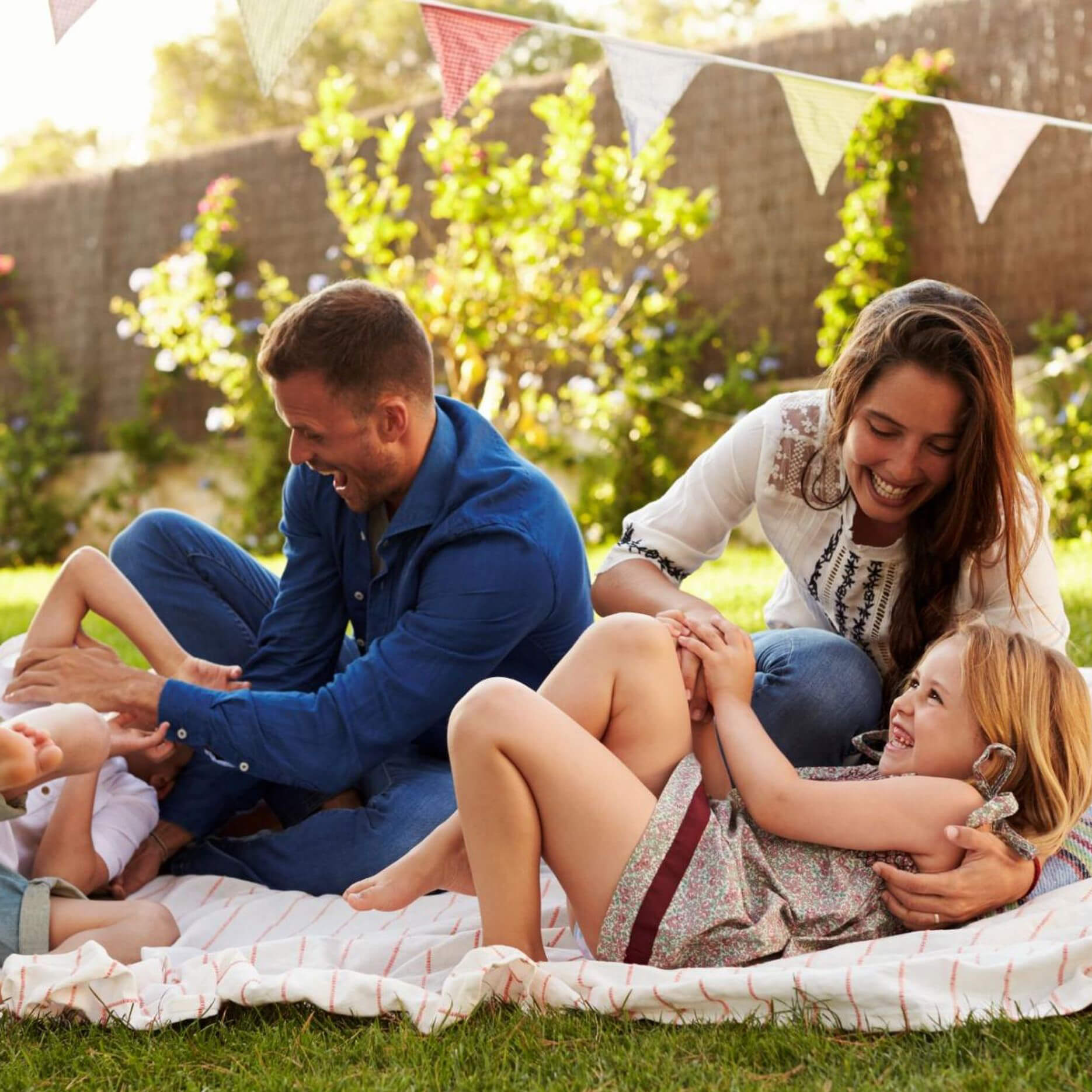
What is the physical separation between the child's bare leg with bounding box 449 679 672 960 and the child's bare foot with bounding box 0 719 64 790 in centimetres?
63

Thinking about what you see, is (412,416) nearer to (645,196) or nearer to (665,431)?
(665,431)

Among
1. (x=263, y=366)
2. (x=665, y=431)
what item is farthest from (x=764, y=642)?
(x=665, y=431)

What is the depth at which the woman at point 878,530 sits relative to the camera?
88.0 inches

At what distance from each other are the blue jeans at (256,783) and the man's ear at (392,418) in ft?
2.01

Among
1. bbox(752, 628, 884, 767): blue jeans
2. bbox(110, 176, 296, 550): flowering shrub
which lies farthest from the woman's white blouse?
bbox(110, 176, 296, 550): flowering shrub

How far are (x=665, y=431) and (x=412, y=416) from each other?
14.5 feet

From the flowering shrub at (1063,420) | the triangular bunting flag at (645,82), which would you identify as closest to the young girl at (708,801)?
the triangular bunting flag at (645,82)

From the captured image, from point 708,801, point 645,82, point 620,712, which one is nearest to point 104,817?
point 620,712

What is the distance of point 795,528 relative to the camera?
260 centimetres

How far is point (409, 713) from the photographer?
2391mm

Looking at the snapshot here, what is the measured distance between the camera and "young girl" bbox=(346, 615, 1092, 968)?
6.29 ft

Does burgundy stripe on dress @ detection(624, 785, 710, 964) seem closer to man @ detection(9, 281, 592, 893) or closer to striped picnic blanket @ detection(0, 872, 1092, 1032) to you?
striped picnic blanket @ detection(0, 872, 1092, 1032)

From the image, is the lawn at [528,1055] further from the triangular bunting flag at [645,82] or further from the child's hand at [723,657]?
the triangular bunting flag at [645,82]

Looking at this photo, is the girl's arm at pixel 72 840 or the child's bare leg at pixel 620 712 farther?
the girl's arm at pixel 72 840
